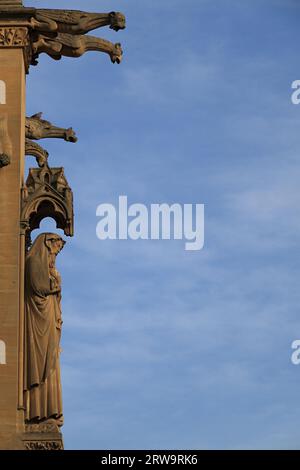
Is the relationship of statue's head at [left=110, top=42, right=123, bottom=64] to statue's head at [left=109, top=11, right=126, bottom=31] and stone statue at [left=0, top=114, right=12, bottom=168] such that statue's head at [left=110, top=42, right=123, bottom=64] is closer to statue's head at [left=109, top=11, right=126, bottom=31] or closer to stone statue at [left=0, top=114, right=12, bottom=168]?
statue's head at [left=109, top=11, right=126, bottom=31]

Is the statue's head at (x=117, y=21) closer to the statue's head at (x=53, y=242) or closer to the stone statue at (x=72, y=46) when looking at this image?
the stone statue at (x=72, y=46)

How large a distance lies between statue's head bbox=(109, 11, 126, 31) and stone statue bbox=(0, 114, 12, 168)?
10.8 ft

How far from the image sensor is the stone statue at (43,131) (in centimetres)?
5047

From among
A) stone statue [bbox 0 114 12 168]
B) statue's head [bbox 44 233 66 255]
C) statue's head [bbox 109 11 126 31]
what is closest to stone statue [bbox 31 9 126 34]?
statue's head [bbox 109 11 126 31]

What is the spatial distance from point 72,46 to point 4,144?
3.03 m

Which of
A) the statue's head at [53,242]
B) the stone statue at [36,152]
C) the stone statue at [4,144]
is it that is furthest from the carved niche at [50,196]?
the stone statue at [36,152]

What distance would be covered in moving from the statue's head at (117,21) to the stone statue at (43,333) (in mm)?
4726

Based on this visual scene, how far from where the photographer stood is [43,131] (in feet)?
166

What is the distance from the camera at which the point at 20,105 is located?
4766 centimetres

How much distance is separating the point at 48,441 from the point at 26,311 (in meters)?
2.68
